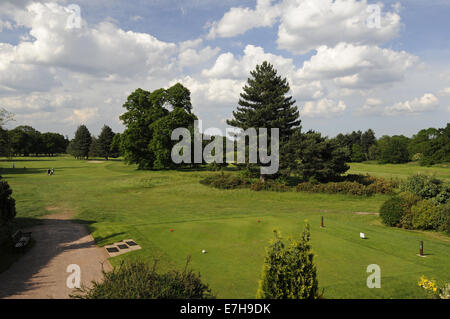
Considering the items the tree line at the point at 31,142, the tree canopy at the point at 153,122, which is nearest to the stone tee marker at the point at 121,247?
the tree canopy at the point at 153,122

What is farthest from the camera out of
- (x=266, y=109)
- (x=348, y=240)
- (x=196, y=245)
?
(x=266, y=109)

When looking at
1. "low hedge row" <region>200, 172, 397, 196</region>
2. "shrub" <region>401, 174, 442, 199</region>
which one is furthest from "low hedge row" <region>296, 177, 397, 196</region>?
"shrub" <region>401, 174, 442, 199</region>

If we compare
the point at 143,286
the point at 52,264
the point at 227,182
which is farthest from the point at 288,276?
the point at 227,182

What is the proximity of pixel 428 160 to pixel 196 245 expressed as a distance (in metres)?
90.5

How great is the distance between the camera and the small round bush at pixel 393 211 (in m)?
21.9

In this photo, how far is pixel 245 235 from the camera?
1584 cm

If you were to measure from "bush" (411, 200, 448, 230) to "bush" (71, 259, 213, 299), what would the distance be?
20637 mm

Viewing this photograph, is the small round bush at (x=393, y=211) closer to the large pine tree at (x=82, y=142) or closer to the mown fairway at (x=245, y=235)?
the mown fairway at (x=245, y=235)

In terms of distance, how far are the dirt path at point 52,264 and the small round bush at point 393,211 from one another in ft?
66.3

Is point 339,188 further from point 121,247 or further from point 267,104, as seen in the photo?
point 121,247

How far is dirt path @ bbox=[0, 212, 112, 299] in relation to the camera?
33.8 feet

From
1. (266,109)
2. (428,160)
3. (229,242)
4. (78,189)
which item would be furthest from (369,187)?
(428,160)

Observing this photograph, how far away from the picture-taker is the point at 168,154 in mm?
54625

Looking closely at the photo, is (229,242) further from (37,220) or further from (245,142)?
(245,142)
